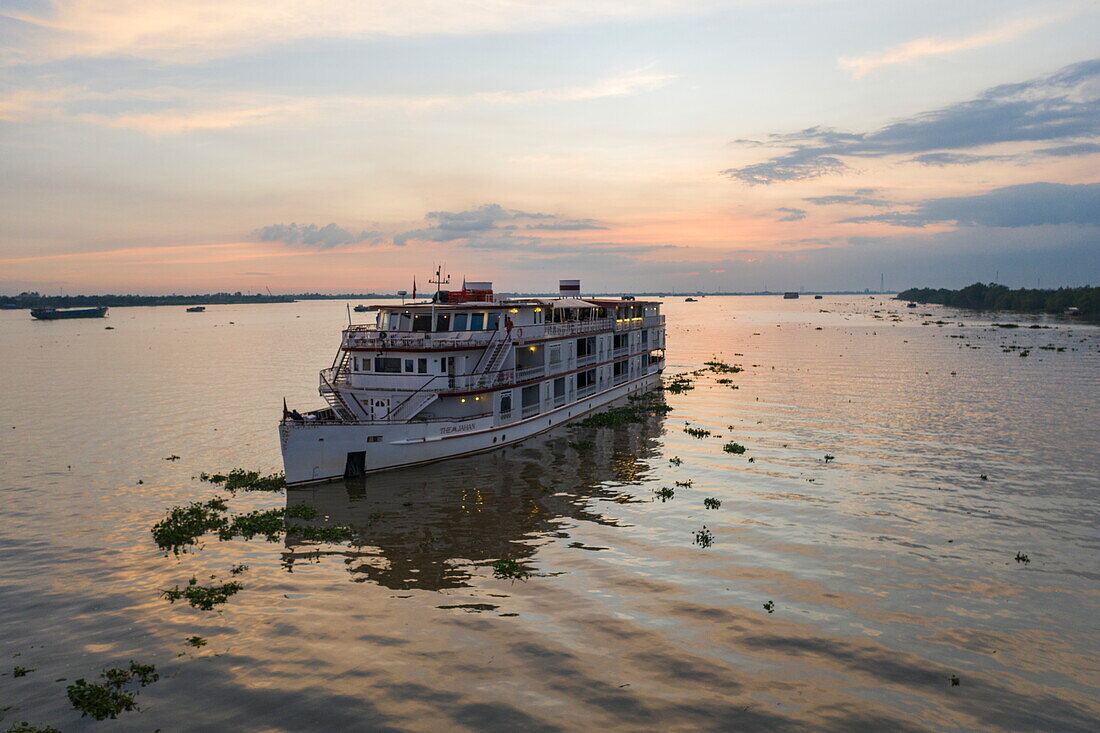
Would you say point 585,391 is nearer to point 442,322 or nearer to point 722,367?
point 442,322

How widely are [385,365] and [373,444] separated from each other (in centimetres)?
612

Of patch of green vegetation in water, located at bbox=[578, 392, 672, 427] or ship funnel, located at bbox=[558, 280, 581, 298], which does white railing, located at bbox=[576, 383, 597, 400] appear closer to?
patch of green vegetation in water, located at bbox=[578, 392, 672, 427]

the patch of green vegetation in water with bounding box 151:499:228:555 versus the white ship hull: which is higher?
the white ship hull

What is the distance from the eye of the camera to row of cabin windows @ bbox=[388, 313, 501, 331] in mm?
38625

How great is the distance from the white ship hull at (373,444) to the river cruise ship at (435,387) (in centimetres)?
5

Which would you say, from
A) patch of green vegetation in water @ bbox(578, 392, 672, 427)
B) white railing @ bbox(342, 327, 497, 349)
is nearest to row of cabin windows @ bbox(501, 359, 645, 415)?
patch of green vegetation in water @ bbox(578, 392, 672, 427)

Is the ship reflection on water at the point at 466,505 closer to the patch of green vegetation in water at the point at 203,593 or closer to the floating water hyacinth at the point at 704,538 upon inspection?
the patch of green vegetation in water at the point at 203,593

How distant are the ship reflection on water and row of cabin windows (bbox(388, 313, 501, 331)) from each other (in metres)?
8.17

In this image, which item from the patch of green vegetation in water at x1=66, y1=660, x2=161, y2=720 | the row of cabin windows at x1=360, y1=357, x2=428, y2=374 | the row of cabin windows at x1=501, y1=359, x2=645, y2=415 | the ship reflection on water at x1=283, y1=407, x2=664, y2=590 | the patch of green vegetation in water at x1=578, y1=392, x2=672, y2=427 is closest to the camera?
the patch of green vegetation in water at x1=66, y1=660, x2=161, y2=720

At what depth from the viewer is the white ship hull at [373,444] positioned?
101 ft

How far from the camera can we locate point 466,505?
94.2 ft

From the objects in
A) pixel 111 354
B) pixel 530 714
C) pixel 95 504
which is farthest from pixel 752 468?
pixel 111 354

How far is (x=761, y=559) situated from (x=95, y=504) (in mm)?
30548

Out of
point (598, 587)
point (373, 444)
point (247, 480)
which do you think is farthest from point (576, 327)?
point (598, 587)
